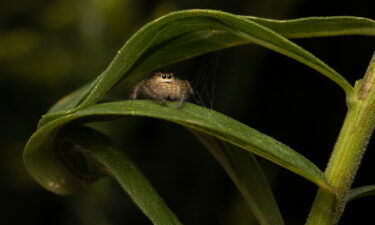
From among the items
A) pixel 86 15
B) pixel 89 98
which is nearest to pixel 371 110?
pixel 89 98

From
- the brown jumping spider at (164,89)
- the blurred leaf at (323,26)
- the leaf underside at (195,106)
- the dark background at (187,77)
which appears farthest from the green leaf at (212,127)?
the dark background at (187,77)

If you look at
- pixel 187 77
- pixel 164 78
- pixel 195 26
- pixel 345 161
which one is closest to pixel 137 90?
pixel 164 78

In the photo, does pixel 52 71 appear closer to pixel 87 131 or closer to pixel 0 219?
pixel 0 219

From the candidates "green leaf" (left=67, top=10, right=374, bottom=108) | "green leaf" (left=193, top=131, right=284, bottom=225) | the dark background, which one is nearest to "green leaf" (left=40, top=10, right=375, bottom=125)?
"green leaf" (left=67, top=10, right=374, bottom=108)

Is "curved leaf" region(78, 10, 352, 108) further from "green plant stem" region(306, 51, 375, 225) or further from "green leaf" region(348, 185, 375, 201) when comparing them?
"green leaf" region(348, 185, 375, 201)

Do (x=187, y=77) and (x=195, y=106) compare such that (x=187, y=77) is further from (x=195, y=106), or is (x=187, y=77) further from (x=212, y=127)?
(x=212, y=127)

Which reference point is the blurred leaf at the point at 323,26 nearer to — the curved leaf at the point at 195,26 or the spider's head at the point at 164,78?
the curved leaf at the point at 195,26
